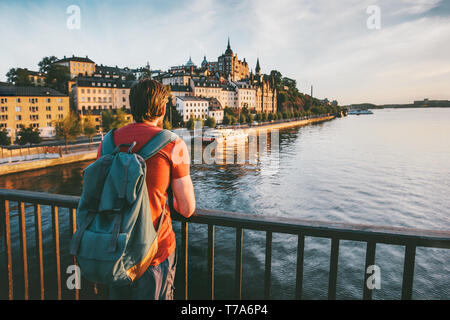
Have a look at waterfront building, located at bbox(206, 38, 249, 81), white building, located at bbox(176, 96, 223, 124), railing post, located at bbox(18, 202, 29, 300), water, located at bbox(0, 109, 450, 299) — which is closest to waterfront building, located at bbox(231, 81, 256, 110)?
waterfront building, located at bbox(206, 38, 249, 81)

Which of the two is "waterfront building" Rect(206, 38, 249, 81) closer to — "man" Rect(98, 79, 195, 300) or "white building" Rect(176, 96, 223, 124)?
"white building" Rect(176, 96, 223, 124)

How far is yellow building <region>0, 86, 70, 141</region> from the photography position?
48.8 meters

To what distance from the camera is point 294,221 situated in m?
2.04

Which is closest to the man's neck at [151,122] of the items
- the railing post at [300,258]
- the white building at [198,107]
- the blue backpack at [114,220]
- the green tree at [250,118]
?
the blue backpack at [114,220]

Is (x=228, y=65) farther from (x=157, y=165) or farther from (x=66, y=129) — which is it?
(x=157, y=165)

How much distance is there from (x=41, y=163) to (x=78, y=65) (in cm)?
6156

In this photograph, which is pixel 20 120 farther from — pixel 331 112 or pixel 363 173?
pixel 331 112

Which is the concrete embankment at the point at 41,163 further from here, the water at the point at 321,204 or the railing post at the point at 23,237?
the railing post at the point at 23,237

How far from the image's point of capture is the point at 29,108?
5128cm

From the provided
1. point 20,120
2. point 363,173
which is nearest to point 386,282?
point 363,173

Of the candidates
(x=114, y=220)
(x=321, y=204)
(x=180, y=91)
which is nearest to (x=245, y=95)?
(x=180, y=91)

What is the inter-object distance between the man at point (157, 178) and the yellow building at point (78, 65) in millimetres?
89951

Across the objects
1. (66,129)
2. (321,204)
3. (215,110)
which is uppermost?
(215,110)

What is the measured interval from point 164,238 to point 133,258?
270mm
